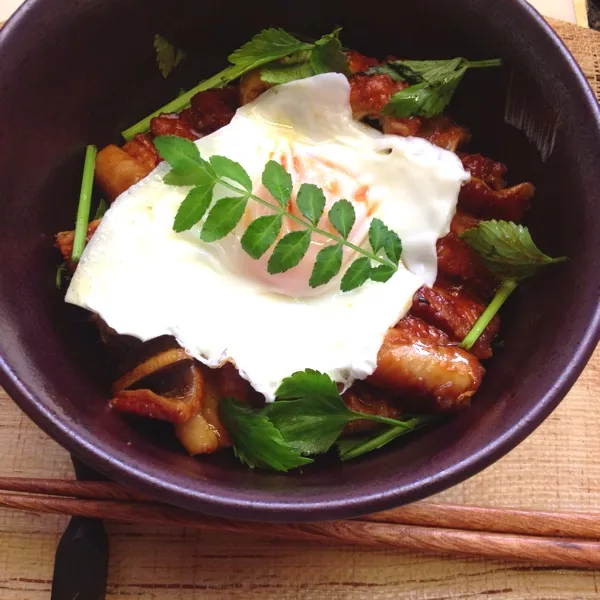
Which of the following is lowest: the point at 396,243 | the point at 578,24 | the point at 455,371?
the point at 455,371

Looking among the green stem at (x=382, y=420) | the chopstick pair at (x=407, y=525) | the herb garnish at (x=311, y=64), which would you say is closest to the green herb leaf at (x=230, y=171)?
the herb garnish at (x=311, y=64)

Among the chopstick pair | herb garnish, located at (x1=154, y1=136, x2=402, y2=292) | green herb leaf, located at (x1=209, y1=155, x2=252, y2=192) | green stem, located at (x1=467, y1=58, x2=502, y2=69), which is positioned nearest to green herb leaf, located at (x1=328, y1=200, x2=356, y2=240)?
herb garnish, located at (x1=154, y1=136, x2=402, y2=292)

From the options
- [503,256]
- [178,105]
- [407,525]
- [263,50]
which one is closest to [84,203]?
[178,105]

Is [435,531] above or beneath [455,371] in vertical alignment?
beneath

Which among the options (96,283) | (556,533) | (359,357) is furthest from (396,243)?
(556,533)

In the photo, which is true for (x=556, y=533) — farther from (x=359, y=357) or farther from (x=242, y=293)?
(x=242, y=293)

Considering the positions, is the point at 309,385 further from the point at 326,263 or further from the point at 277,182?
the point at 277,182
